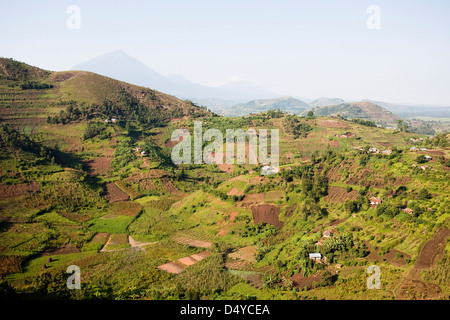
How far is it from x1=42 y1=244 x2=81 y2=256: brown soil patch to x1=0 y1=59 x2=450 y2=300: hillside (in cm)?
21

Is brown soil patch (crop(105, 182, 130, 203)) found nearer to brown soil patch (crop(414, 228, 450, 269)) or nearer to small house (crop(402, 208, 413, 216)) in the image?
small house (crop(402, 208, 413, 216))

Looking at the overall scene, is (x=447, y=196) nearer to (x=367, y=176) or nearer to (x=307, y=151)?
(x=367, y=176)

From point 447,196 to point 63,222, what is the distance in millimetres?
47035

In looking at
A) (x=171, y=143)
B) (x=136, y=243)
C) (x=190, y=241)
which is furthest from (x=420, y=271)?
(x=171, y=143)

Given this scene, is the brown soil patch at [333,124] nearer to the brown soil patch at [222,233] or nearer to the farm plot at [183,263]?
the brown soil patch at [222,233]

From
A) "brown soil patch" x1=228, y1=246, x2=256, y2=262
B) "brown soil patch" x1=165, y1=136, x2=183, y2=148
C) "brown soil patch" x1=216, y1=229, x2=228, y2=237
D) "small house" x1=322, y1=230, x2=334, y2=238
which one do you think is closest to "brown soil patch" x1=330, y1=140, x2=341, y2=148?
"brown soil patch" x1=165, y1=136, x2=183, y2=148

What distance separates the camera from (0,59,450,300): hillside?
989 inches

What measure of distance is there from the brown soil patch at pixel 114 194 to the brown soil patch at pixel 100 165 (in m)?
Result: 7.45

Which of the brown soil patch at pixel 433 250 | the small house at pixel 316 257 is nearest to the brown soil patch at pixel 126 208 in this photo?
the small house at pixel 316 257

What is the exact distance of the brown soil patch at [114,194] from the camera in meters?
50.1

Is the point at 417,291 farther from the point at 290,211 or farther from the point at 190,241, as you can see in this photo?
the point at 190,241
